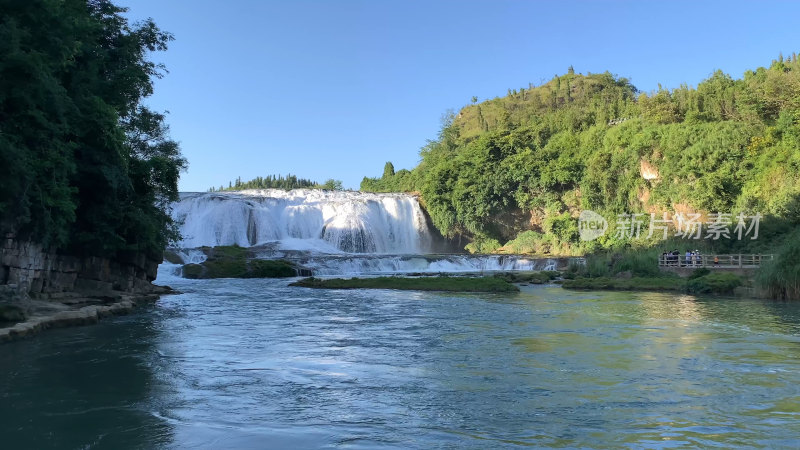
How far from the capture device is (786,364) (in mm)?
7645

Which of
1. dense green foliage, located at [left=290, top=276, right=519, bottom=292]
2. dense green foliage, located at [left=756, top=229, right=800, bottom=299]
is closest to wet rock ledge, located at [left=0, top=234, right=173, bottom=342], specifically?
dense green foliage, located at [left=290, top=276, right=519, bottom=292]

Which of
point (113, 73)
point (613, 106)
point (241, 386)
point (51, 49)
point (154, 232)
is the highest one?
point (613, 106)

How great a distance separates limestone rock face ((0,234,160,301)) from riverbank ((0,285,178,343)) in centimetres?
42

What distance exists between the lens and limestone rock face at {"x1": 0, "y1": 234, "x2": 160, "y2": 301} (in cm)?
1207

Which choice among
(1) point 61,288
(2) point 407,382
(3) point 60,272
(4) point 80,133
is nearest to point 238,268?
(3) point 60,272

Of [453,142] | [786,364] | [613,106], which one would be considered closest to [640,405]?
[786,364]

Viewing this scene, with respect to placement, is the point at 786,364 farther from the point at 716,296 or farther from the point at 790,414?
the point at 716,296

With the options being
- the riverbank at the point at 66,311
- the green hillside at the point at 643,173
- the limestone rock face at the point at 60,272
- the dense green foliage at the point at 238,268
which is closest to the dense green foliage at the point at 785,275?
the green hillside at the point at 643,173

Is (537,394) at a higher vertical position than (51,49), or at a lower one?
lower

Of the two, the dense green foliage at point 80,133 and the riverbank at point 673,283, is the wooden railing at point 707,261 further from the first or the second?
the dense green foliage at point 80,133

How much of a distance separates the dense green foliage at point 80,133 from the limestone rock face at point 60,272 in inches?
14.1

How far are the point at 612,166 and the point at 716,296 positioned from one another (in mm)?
21203

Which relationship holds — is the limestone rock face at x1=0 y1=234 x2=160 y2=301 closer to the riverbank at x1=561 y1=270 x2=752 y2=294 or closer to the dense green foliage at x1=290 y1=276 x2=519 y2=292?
the dense green foliage at x1=290 y1=276 x2=519 y2=292

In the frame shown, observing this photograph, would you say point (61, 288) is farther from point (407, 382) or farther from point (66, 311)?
point (407, 382)
